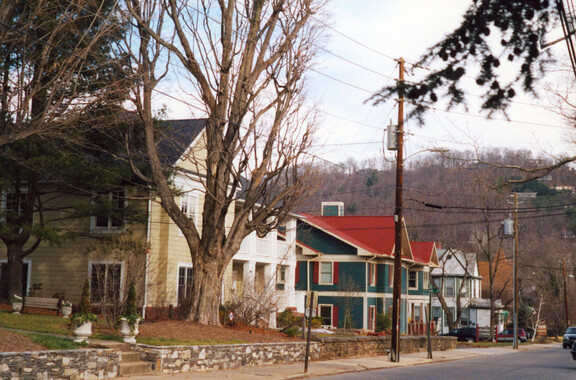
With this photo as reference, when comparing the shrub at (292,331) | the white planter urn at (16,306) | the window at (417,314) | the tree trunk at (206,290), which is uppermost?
the tree trunk at (206,290)

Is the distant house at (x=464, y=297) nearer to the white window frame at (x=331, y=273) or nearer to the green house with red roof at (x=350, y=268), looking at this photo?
the green house with red roof at (x=350, y=268)

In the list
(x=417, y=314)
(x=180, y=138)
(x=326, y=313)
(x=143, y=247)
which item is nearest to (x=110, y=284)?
(x=143, y=247)

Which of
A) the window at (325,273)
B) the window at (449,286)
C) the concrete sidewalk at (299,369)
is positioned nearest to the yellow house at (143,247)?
the concrete sidewalk at (299,369)

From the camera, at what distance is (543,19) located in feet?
19.1

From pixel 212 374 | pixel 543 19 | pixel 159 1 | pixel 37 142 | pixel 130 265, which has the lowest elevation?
pixel 212 374

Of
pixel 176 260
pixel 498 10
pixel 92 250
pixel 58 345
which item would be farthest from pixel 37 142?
pixel 498 10

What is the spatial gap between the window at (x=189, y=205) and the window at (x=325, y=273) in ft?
62.2

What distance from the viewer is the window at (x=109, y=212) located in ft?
88.7

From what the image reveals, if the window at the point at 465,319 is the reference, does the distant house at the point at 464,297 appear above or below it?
above

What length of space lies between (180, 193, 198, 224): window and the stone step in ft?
45.1

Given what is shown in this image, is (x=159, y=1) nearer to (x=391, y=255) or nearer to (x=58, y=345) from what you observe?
(x=58, y=345)

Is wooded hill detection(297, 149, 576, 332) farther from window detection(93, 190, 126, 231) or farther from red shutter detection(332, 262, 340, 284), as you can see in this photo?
window detection(93, 190, 126, 231)

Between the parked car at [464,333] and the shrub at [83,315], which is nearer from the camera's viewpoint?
the shrub at [83,315]

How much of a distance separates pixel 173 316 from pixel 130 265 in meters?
5.43
